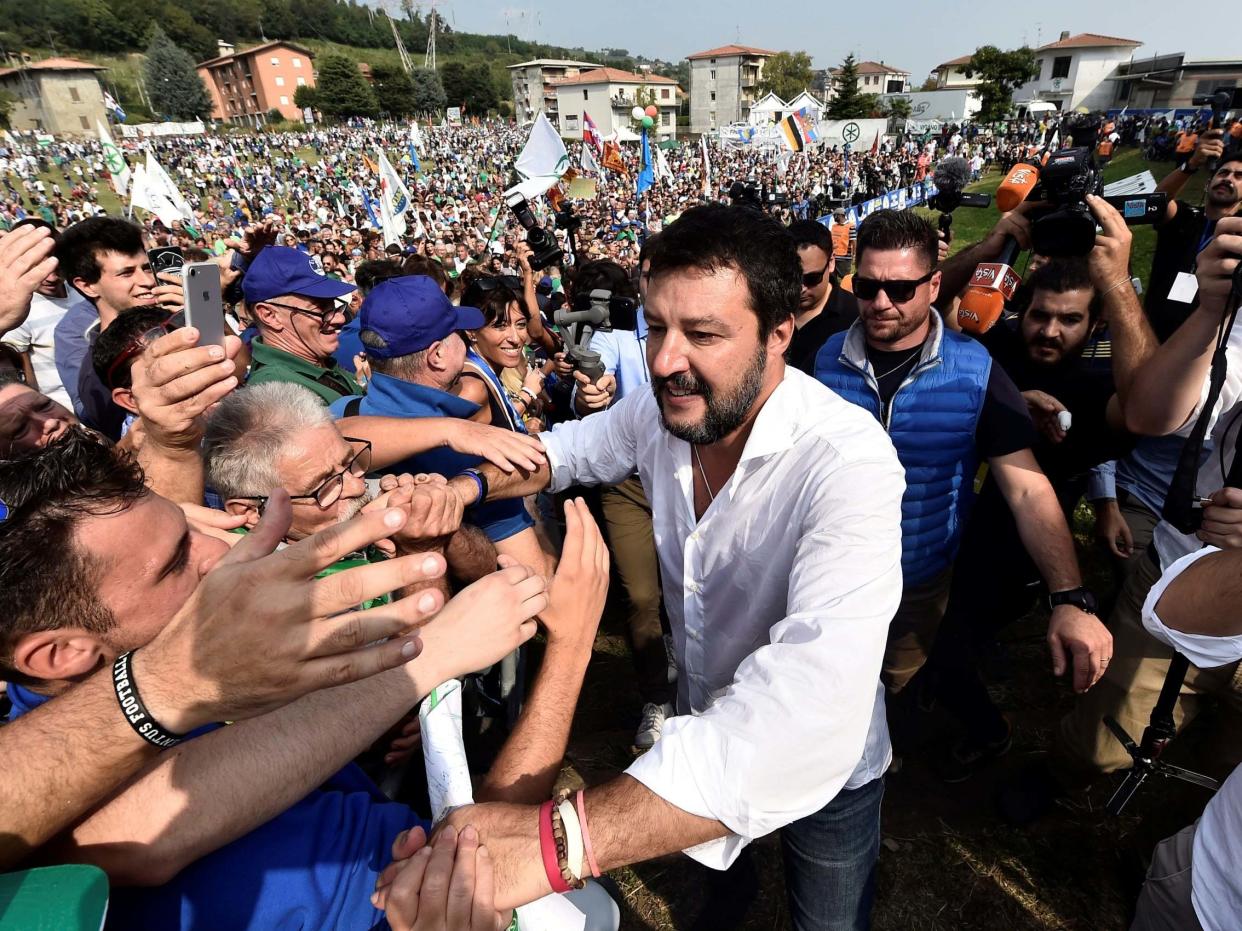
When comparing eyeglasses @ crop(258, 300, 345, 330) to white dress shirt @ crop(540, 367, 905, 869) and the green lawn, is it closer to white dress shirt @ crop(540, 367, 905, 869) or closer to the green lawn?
white dress shirt @ crop(540, 367, 905, 869)

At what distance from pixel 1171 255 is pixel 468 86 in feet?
326

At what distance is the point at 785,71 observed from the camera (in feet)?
268

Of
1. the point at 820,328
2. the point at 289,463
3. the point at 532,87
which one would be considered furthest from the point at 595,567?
the point at 532,87

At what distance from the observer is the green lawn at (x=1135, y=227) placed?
12125mm

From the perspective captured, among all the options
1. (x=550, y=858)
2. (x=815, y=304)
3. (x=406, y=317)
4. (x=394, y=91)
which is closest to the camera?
(x=550, y=858)

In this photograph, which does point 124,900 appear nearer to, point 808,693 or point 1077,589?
point 808,693

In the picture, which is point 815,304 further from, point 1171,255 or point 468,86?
point 468,86

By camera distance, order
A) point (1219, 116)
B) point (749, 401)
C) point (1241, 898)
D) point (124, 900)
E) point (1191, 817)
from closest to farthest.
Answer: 1. point (124, 900)
2. point (1241, 898)
3. point (749, 401)
4. point (1191, 817)
5. point (1219, 116)

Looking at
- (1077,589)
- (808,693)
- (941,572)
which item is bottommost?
(941,572)

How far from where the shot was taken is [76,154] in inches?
1574

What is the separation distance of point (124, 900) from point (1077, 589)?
2.91 meters

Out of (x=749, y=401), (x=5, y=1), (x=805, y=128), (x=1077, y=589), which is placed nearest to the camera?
(x=749, y=401)

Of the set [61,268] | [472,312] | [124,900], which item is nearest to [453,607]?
[124,900]

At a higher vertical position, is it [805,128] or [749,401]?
[805,128]
